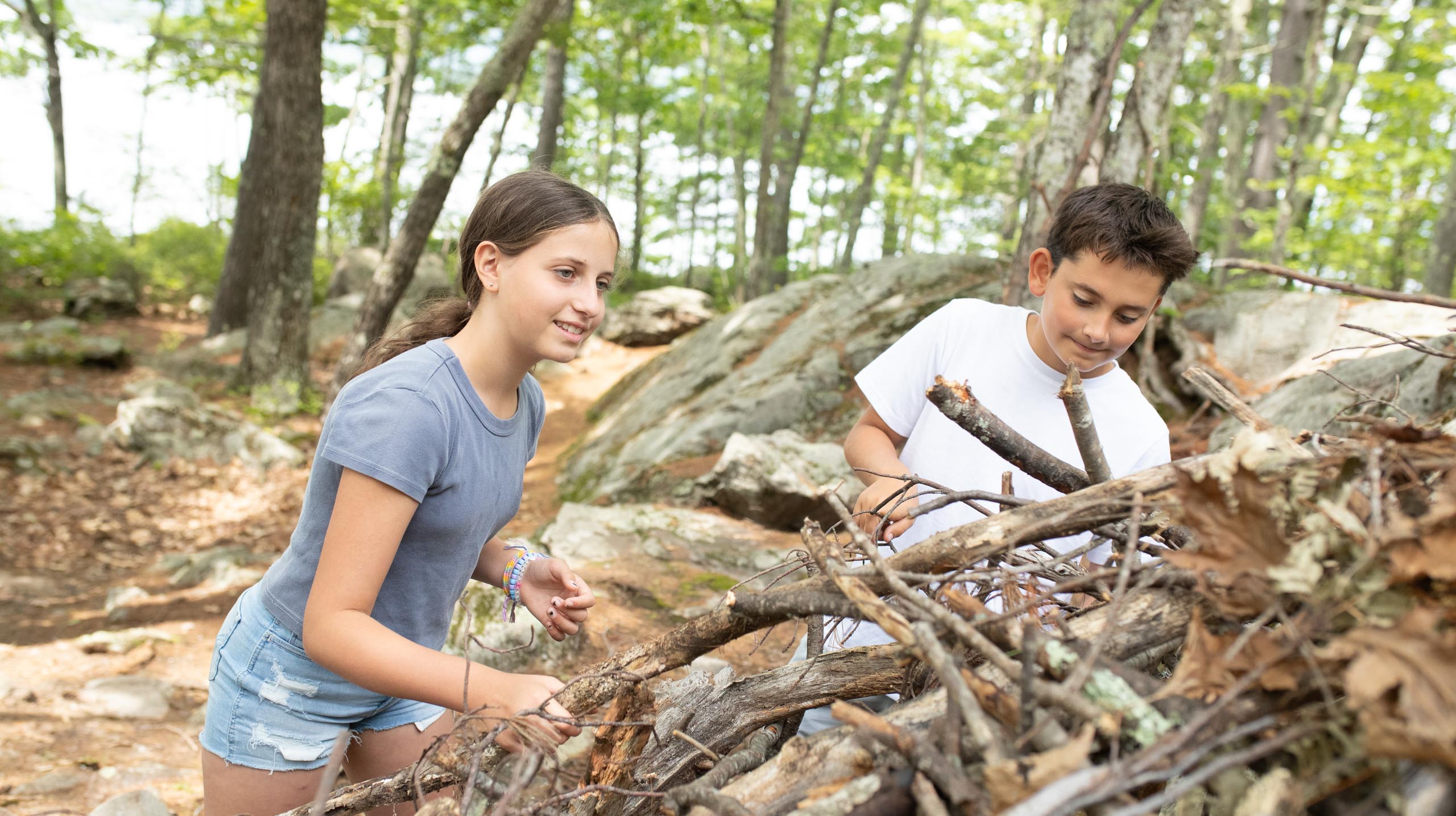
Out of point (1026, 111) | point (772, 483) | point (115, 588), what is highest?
point (1026, 111)

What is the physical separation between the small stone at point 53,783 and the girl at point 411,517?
1873 millimetres

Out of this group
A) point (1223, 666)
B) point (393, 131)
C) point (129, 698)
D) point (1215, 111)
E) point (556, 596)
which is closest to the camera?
point (1223, 666)

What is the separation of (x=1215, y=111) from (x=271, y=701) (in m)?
18.1

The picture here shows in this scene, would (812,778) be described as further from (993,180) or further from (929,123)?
(929,123)

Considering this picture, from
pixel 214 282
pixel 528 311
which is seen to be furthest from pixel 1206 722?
pixel 214 282

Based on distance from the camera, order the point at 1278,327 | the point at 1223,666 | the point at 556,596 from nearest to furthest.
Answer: the point at 1223,666, the point at 556,596, the point at 1278,327

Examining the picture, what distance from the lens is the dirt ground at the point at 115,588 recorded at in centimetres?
343

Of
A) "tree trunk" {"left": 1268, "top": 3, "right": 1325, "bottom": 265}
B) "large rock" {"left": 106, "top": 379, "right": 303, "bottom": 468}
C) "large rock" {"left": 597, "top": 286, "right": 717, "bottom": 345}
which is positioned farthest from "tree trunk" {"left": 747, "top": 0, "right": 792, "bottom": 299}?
"large rock" {"left": 106, "top": 379, "right": 303, "bottom": 468}

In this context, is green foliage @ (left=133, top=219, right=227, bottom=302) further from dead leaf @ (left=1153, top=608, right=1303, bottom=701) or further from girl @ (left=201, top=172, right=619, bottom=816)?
dead leaf @ (left=1153, top=608, right=1303, bottom=701)

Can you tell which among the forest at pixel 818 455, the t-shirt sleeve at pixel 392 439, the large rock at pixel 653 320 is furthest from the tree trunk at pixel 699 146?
the t-shirt sleeve at pixel 392 439

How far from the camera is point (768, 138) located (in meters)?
13.5

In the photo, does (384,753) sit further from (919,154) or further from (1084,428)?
(919,154)

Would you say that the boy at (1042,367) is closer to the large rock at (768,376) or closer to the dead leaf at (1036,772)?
the dead leaf at (1036,772)

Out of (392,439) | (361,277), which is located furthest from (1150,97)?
(361,277)
